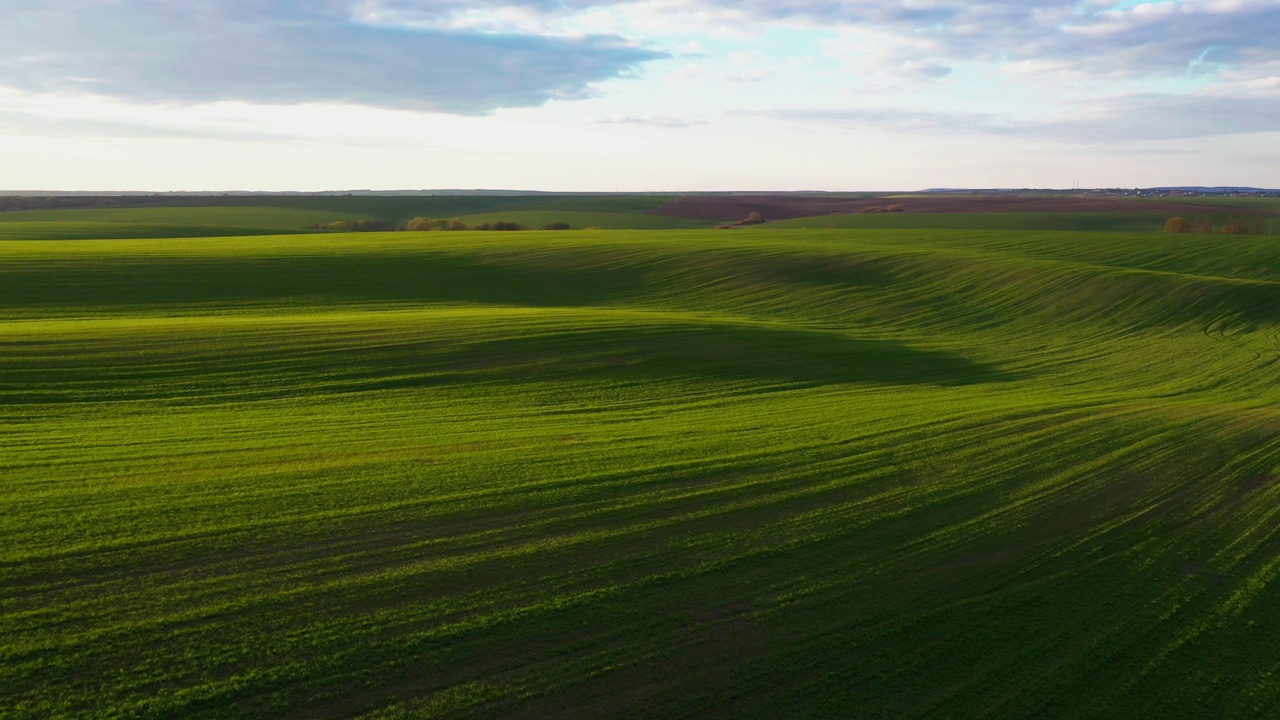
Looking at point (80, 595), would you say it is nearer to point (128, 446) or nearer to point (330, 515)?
point (330, 515)

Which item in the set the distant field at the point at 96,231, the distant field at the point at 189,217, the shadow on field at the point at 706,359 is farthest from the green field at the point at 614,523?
the distant field at the point at 189,217

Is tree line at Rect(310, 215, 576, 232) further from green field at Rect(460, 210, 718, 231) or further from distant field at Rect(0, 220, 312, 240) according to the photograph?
distant field at Rect(0, 220, 312, 240)

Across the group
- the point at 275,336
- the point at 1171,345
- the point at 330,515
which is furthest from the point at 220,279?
the point at 1171,345

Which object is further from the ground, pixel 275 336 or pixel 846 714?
pixel 275 336

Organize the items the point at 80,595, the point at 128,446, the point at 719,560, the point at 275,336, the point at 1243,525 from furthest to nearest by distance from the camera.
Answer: the point at 275,336
the point at 128,446
the point at 1243,525
the point at 719,560
the point at 80,595

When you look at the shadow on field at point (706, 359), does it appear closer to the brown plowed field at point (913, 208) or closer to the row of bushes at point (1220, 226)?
the row of bushes at point (1220, 226)

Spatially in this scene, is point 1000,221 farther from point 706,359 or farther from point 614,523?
point 614,523
